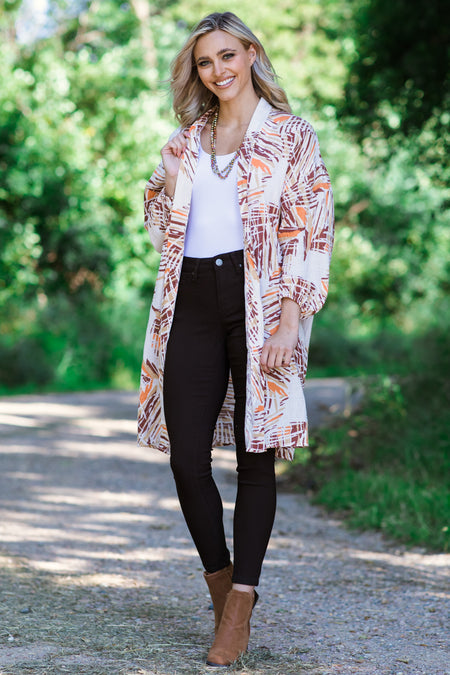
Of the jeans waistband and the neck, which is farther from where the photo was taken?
the neck

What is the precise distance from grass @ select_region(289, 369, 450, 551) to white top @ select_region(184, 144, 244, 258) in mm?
2548

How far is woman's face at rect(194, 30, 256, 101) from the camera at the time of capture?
2.91 meters

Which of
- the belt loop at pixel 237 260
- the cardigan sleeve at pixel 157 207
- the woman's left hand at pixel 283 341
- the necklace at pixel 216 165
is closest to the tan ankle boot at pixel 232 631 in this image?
the woman's left hand at pixel 283 341

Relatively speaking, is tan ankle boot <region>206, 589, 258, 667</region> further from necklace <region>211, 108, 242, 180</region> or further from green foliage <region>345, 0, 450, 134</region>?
green foliage <region>345, 0, 450, 134</region>

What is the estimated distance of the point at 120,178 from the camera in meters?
16.8

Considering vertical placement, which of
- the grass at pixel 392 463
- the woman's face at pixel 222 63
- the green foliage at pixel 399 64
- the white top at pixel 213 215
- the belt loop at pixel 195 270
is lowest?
the grass at pixel 392 463

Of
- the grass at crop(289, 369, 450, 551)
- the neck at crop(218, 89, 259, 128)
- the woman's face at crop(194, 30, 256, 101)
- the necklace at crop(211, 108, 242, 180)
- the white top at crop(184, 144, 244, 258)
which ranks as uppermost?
the woman's face at crop(194, 30, 256, 101)

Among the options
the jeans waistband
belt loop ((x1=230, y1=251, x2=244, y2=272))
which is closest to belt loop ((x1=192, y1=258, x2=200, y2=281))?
the jeans waistband

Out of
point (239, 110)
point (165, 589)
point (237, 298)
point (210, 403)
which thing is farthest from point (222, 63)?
point (165, 589)

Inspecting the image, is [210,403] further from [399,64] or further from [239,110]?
[399,64]

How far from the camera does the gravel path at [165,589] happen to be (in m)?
2.87

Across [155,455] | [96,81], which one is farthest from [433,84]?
[96,81]

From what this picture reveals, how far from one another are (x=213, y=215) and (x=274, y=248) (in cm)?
23

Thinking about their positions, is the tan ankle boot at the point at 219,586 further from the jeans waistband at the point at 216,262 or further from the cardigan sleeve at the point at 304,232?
the jeans waistband at the point at 216,262
